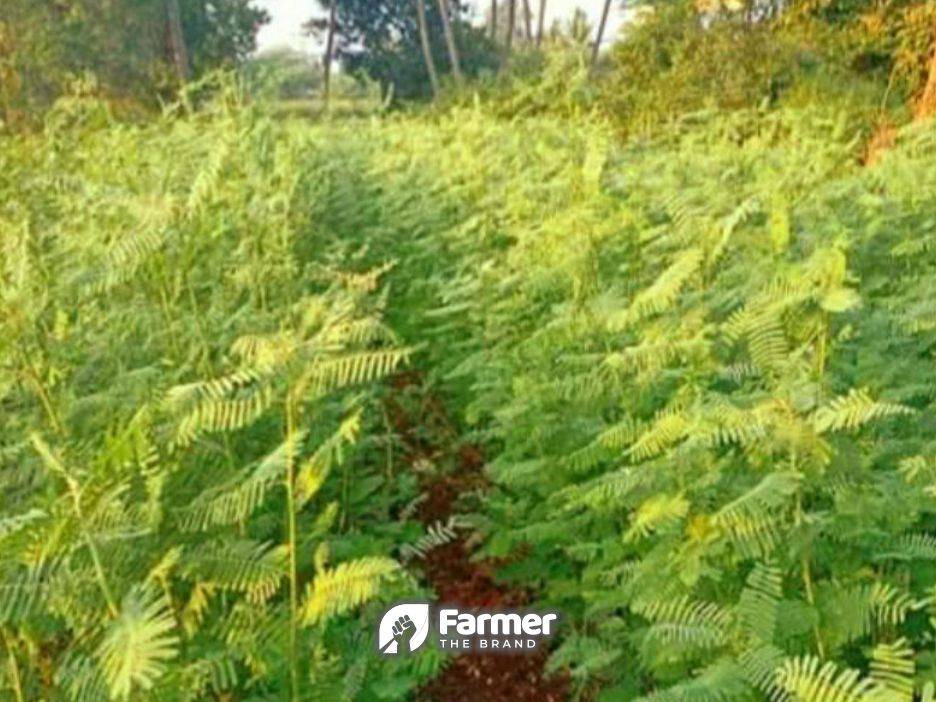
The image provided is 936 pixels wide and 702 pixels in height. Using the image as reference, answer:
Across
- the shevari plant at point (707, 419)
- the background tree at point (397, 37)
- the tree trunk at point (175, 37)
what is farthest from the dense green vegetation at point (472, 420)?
the background tree at point (397, 37)

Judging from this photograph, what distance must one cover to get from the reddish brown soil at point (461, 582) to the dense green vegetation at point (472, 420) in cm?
4

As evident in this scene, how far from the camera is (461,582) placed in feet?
11.0

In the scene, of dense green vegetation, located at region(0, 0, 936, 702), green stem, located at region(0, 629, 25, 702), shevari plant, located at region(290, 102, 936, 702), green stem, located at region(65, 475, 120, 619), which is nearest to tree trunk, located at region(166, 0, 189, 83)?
dense green vegetation, located at region(0, 0, 936, 702)

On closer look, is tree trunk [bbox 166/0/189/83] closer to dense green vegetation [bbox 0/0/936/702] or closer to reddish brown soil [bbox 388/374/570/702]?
dense green vegetation [bbox 0/0/936/702]

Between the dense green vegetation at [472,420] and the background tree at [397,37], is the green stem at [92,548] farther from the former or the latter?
the background tree at [397,37]

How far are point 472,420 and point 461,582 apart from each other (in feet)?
1.71

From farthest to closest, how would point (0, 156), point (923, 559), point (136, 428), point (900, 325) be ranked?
1. point (0, 156)
2. point (900, 325)
3. point (923, 559)
4. point (136, 428)

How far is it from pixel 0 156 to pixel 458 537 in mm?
3325

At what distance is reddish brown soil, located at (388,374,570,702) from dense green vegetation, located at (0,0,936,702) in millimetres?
39

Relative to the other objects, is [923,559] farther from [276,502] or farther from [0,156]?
[0,156]

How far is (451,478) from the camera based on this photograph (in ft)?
12.8

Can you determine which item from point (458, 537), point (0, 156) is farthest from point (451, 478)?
point (0, 156)

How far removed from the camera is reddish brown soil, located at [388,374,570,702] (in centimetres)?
281

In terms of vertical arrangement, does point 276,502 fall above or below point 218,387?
below
